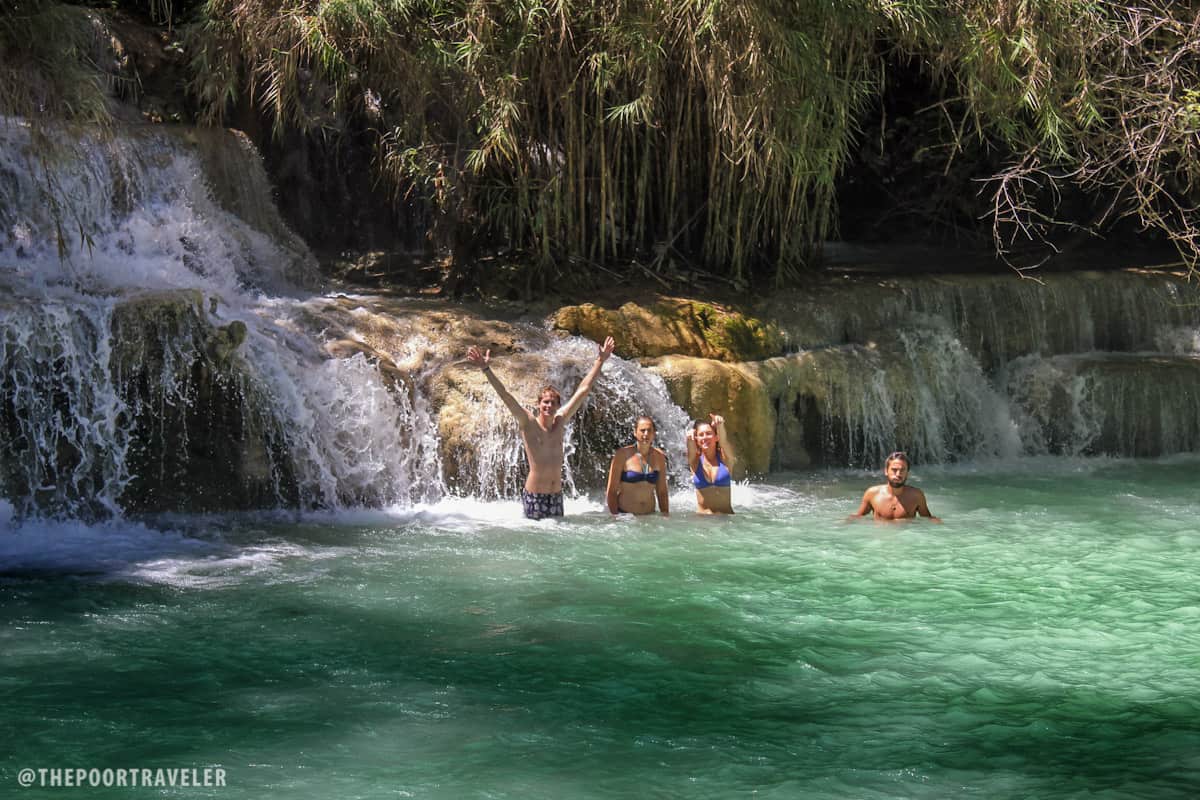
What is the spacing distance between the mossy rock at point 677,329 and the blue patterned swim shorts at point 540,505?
2.30 meters

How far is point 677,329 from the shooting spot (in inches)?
460

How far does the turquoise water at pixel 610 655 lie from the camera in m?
5.09

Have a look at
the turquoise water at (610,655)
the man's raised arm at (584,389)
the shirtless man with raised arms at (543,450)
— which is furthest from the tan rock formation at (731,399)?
the shirtless man with raised arms at (543,450)

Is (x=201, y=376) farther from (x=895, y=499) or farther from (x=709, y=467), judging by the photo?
(x=895, y=499)

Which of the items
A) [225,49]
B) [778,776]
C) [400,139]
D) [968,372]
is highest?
[225,49]

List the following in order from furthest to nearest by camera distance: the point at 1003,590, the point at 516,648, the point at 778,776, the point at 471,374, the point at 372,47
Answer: the point at 372,47, the point at 471,374, the point at 1003,590, the point at 516,648, the point at 778,776

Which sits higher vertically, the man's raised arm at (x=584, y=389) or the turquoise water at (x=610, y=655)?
the man's raised arm at (x=584, y=389)

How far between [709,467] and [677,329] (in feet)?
8.25

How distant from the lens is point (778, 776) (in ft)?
16.4

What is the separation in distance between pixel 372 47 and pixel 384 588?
19.5 ft

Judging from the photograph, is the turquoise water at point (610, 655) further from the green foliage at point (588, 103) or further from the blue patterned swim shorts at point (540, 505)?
the green foliage at point (588, 103)

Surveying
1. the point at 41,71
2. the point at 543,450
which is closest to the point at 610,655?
the point at 543,450

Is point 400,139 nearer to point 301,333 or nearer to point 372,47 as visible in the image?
point 372,47

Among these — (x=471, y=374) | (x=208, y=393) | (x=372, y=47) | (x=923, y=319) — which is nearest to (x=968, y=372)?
(x=923, y=319)
